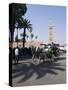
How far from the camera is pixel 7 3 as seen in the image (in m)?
1.74

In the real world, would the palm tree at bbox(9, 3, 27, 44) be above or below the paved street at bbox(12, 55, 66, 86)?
above

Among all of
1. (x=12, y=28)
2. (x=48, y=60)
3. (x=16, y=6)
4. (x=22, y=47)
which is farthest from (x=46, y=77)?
(x=16, y=6)

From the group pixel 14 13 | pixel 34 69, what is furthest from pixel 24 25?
pixel 34 69

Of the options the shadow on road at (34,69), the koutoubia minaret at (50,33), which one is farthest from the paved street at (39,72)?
the koutoubia minaret at (50,33)

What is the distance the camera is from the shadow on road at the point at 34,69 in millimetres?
→ 1757

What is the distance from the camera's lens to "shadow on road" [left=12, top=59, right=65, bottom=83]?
1757 mm

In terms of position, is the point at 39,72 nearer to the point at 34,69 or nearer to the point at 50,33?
the point at 34,69

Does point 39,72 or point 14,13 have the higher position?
point 14,13

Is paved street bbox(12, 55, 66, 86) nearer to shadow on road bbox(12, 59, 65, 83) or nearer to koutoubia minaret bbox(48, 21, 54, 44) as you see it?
shadow on road bbox(12, 59, 65, 83)

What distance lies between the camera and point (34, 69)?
5.90ft

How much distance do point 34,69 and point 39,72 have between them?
4 centimetres

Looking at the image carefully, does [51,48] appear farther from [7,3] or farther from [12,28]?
[7,3]

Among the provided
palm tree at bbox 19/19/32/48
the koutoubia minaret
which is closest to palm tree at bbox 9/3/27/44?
palm tree at bbox 19/19/32/48

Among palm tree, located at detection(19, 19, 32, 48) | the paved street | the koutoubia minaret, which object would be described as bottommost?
the paved street
